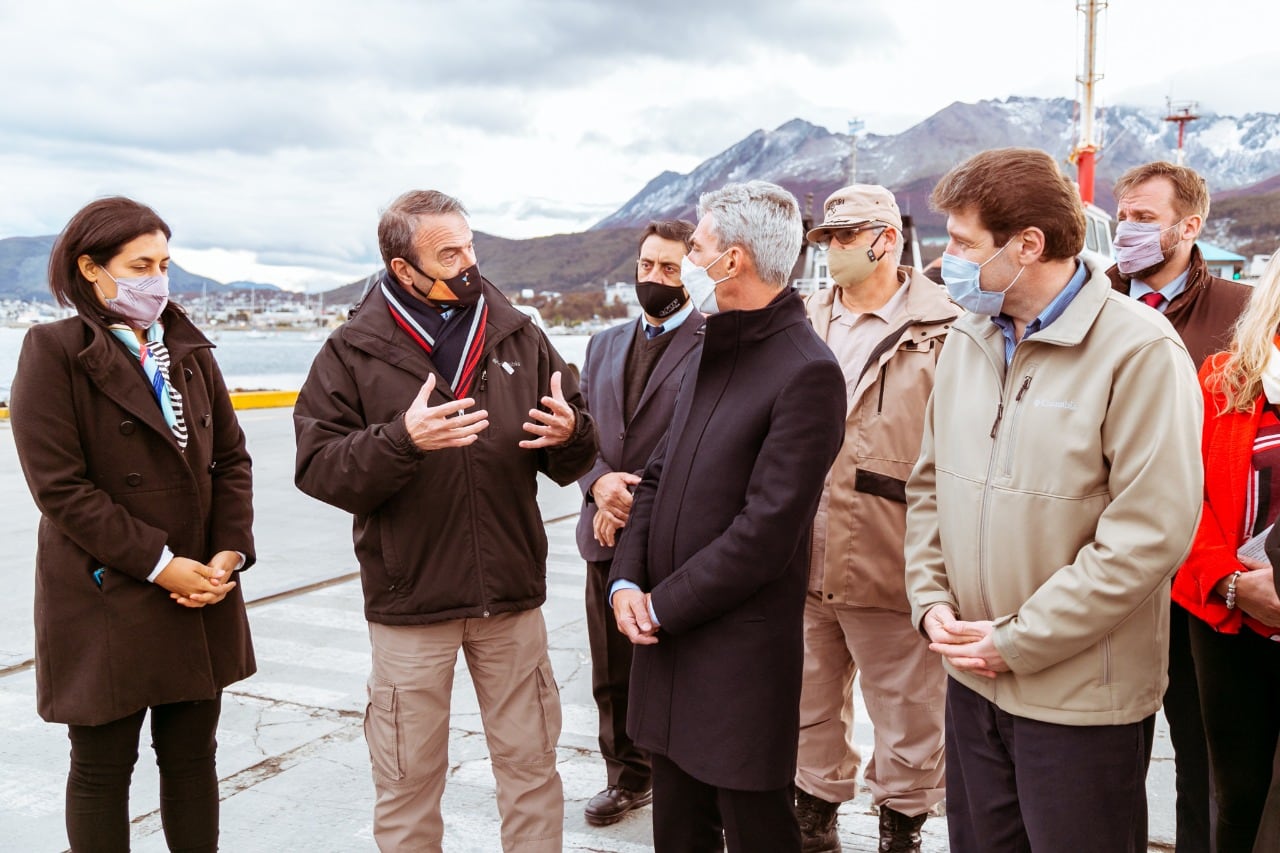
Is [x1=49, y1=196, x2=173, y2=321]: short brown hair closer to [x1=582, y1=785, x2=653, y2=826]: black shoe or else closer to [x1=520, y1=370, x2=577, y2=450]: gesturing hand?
[x1=520, y1=370, x2=577, y2=450]: gesturing hand

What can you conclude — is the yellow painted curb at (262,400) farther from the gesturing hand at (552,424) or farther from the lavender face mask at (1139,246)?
the lavender face mask at (1139,246)

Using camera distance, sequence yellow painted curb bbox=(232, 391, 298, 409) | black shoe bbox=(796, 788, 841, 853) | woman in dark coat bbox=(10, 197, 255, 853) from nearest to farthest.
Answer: woman in dark coat bbox=(10, 197, 255, 853)
black shoe bbox=(796, 788, 841, 853)
yellow painted curb bbox=(232, 391, 298, 409)

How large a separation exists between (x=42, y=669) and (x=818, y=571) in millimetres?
2346

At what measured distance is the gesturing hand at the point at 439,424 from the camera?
2.52 m

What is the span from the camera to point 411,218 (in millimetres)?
2824

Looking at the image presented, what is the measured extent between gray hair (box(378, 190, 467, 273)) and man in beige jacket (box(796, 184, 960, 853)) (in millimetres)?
1332

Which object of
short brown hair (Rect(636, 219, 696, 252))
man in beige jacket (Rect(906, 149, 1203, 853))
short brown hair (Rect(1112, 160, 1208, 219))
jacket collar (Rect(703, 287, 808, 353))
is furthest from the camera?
short brown hair (Rect(636, 219, 696, 252))

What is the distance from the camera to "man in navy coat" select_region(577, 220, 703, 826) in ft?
11.8

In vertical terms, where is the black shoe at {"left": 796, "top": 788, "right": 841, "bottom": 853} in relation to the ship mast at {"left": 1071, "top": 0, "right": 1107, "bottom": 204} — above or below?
below

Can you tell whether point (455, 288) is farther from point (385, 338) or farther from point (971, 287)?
point (971, 287)

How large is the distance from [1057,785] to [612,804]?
6.30 feet

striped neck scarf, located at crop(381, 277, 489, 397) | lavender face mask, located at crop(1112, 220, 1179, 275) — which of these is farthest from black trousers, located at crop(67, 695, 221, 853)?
lavender face mask, located at crop(1112, 220, 1179, 275)

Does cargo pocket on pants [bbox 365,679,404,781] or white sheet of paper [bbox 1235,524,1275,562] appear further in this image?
cargo pocket on pants [bbox 365,679,404,781]

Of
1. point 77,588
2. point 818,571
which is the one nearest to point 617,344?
point 818,571
